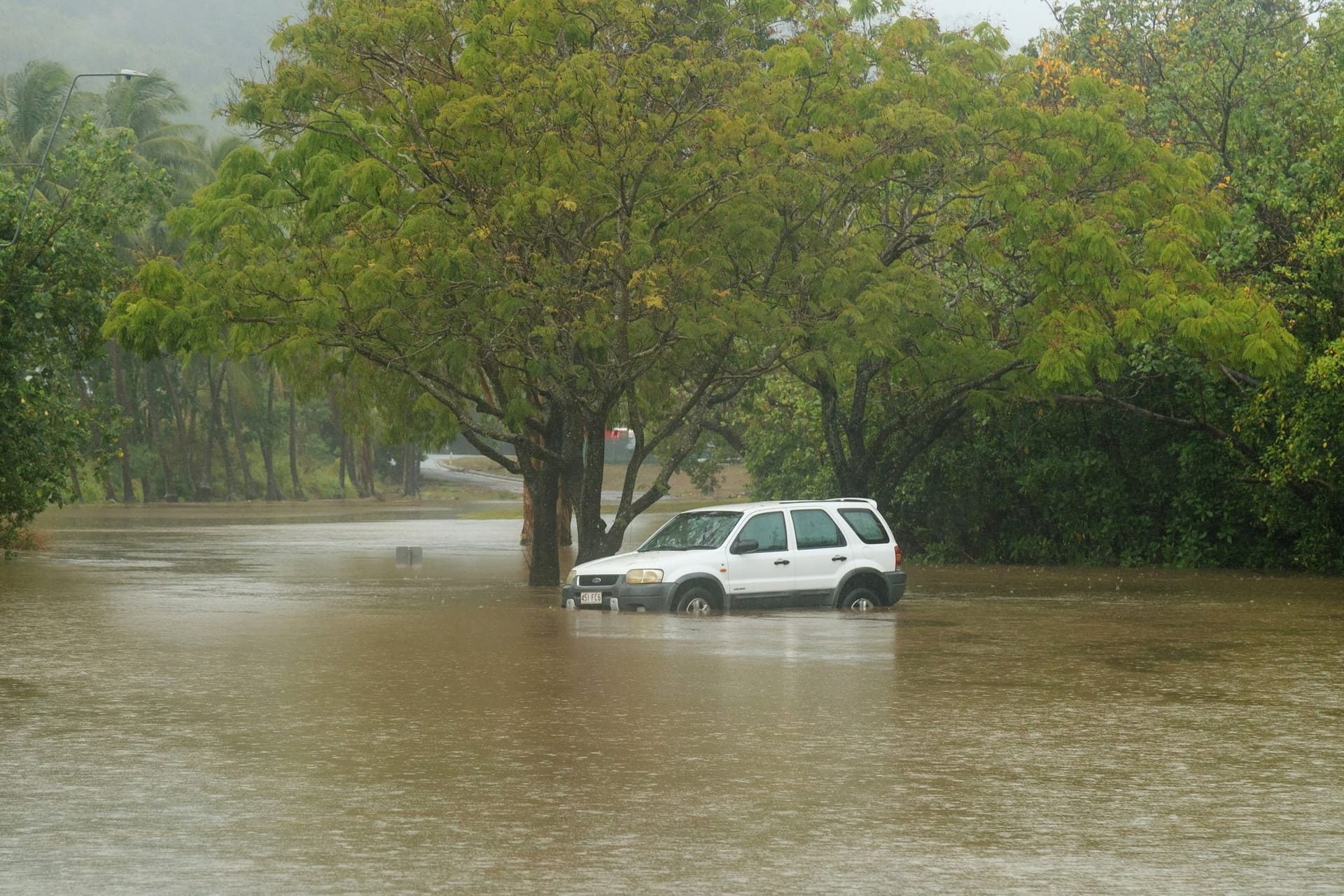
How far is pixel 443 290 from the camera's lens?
82.6ft

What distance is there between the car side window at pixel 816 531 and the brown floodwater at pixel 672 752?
1076mm

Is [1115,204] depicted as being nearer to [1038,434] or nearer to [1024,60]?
[1024,60]

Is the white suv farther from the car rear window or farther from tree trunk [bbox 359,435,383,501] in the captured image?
tree trunk [bbox 359,435,383,501]

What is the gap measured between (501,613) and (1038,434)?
15.7 m

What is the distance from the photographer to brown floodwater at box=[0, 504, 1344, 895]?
7.57 meters

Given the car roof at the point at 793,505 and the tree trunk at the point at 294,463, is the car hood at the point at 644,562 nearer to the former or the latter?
the car roof at the point at 793,505

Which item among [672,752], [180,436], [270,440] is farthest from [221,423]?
[672,752]

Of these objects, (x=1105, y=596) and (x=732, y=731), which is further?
(x=1105, y=596)

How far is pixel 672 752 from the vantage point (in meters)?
10.7

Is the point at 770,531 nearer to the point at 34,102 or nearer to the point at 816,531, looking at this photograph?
the point at 816,531

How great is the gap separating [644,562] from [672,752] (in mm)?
10617

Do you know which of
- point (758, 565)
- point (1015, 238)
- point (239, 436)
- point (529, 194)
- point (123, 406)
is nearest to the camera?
point (758, 565)

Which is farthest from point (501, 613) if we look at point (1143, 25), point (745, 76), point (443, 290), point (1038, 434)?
point (1143, 25)

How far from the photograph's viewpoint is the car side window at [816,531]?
21.9 meters
